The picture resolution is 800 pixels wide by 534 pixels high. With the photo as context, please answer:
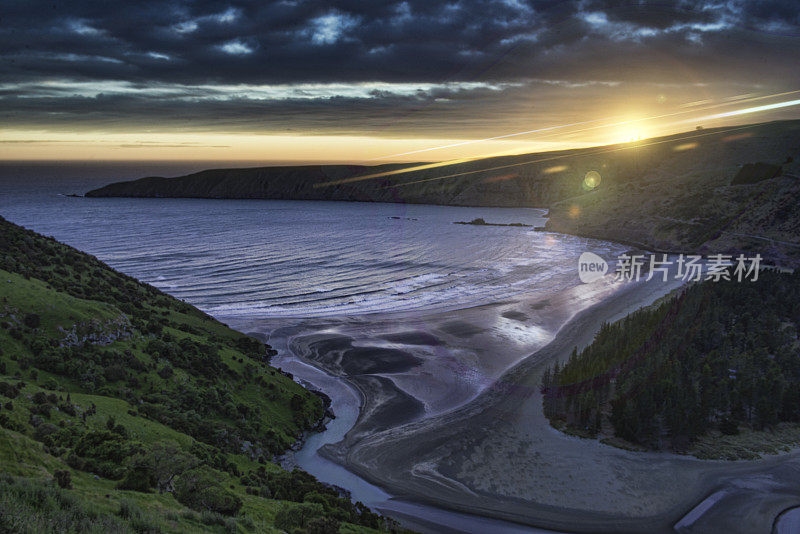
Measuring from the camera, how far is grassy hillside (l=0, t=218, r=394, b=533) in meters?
13.1

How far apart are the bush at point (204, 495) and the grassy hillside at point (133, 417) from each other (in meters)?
0.05

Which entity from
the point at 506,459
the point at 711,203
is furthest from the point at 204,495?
the point at 711,203

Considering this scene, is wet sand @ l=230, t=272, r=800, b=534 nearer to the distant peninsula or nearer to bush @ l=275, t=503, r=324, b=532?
bush @ l=275, t=503, r=324, b=532

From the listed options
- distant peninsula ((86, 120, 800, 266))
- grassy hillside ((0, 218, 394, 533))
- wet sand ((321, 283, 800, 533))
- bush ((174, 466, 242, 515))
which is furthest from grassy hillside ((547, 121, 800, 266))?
bush ((174, 466, 242, 515))

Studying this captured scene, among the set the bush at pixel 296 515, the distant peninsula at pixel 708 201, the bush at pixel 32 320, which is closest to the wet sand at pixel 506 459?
the bush at pixel 296 515

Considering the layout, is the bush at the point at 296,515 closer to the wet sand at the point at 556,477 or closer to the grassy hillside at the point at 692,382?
the wet sand at the point at 556,477

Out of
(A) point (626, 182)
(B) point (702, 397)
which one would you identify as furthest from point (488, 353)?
(A) point (626, 182)

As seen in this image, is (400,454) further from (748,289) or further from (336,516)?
(748,289)

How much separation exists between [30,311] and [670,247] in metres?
113

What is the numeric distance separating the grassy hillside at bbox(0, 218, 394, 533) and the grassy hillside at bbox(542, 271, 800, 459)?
54.6 feet

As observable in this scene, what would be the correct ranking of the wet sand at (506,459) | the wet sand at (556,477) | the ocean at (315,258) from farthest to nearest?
the ocean at (315,258) < the wet sand at (506,459) < the wet sand at (556,477)

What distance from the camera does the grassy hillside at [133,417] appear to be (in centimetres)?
1312

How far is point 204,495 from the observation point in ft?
52.4

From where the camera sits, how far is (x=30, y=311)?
83.8 ft
